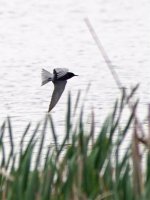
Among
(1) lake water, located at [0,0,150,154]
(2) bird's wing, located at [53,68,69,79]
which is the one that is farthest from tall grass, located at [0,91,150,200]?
(1) lake water, located at [0,0,150,154]

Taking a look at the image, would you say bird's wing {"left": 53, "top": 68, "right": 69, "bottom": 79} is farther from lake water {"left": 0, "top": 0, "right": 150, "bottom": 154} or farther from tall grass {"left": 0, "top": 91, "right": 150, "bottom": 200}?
lake water {"left": 0, "top": 0, "right": 150, "bottom": 154}

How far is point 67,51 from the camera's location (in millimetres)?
8555

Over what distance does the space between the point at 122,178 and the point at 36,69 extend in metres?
4.20

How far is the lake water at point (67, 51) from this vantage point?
6.95 metres

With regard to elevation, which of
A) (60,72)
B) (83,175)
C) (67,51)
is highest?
(67,51)

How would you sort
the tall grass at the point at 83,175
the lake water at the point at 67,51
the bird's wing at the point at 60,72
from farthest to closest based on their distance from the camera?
1. the lake water at the point at 67,51
2. the bird's wing at the point at 60,72
3. the tall grass at the point at 83,175

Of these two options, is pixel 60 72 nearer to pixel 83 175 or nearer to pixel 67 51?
pixel 83 175


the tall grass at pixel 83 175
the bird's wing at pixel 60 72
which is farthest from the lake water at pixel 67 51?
the tall grass at pixel 83 175

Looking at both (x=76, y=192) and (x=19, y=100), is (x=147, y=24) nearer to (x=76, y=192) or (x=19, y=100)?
(x=19, y=100)

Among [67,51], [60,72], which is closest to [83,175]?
[60,72]

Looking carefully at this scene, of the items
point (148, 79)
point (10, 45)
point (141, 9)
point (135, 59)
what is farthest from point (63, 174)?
point (141, 9)

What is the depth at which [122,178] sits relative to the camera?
3.83 meters

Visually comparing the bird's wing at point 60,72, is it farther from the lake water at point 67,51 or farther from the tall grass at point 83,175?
the lake water at point 67,51

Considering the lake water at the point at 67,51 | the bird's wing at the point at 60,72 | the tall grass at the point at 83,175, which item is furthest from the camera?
the lake water at the point at 67,51
